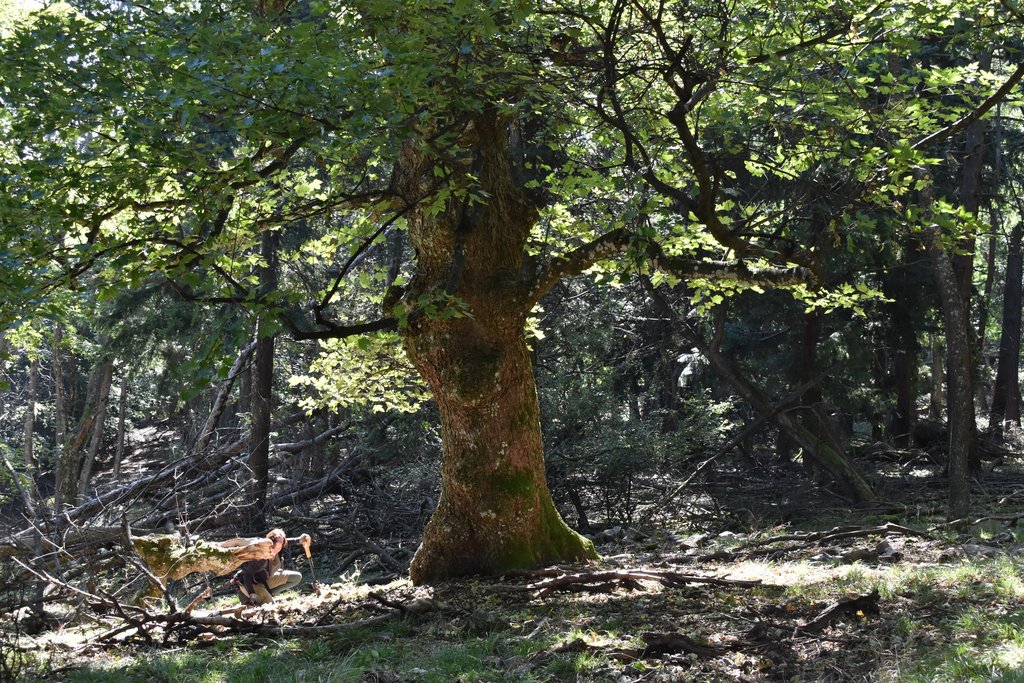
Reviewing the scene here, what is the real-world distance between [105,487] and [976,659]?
17.5 m

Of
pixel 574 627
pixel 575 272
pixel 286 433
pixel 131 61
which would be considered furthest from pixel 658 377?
pixel 131 61

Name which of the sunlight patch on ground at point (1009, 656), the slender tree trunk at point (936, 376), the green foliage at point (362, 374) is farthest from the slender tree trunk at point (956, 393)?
the sunlight patch on ground at point (1009, 656)

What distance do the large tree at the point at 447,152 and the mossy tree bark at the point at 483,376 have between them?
0.02 meters

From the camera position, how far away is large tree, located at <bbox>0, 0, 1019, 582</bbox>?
6109mm

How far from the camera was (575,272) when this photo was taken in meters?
9.34

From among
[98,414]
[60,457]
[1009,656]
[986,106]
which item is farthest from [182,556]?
[98,414]

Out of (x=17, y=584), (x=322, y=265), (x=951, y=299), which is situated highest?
(x=322, y=265)

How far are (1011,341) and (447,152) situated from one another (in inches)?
889

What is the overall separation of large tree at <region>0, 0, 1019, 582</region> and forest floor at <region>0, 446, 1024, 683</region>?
1.50 metres

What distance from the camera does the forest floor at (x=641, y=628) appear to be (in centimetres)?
538

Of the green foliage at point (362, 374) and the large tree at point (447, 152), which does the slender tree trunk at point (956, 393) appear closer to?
the large tree at point (447, 152)

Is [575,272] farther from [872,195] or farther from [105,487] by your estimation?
[105,487]

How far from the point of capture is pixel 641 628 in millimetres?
6516

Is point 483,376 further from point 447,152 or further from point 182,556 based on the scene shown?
point 182,556
